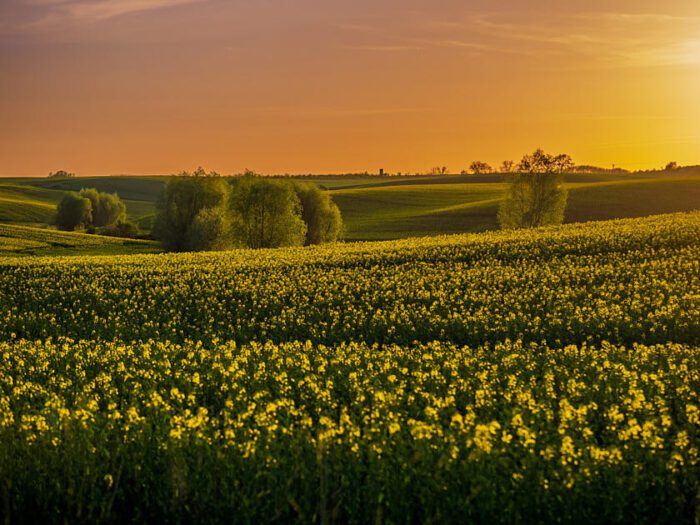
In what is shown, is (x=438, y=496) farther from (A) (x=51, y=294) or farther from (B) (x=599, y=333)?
(A) (x=51, y=294)

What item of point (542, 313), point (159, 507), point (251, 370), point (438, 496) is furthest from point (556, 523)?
point (542, 313)

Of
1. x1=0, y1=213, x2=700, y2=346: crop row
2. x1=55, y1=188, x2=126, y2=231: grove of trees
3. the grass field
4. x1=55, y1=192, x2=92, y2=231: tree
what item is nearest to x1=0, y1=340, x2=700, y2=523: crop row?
x1=0, y1=213, x2=700, y2=346: crop row

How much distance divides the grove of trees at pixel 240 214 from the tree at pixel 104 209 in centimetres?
5545

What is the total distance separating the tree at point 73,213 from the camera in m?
122

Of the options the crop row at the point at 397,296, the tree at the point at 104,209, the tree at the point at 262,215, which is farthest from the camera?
the tree at the point at 104,209

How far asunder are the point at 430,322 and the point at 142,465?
11838mm

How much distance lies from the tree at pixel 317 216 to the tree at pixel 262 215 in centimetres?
1133

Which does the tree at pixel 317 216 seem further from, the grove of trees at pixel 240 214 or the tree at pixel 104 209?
the tree at pixel 104 209

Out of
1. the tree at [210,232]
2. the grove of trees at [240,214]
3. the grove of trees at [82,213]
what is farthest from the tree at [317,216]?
the grove of trees at [82,213]

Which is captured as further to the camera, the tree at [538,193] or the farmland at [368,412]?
the tree at [538,193]

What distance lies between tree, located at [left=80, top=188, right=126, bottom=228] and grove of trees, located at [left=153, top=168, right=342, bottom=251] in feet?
182

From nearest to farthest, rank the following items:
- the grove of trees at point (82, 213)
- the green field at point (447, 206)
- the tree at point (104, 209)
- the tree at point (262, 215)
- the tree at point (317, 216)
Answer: the tree at point (262, 215) → the tree at point (317, 216) → the green field at point (447, 206) → the grove of trees at point (82, 213) → the tree at point (104, 209)

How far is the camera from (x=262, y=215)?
72.1 metres

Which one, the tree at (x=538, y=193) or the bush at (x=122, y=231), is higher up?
the tree at (x=538, y=193)
